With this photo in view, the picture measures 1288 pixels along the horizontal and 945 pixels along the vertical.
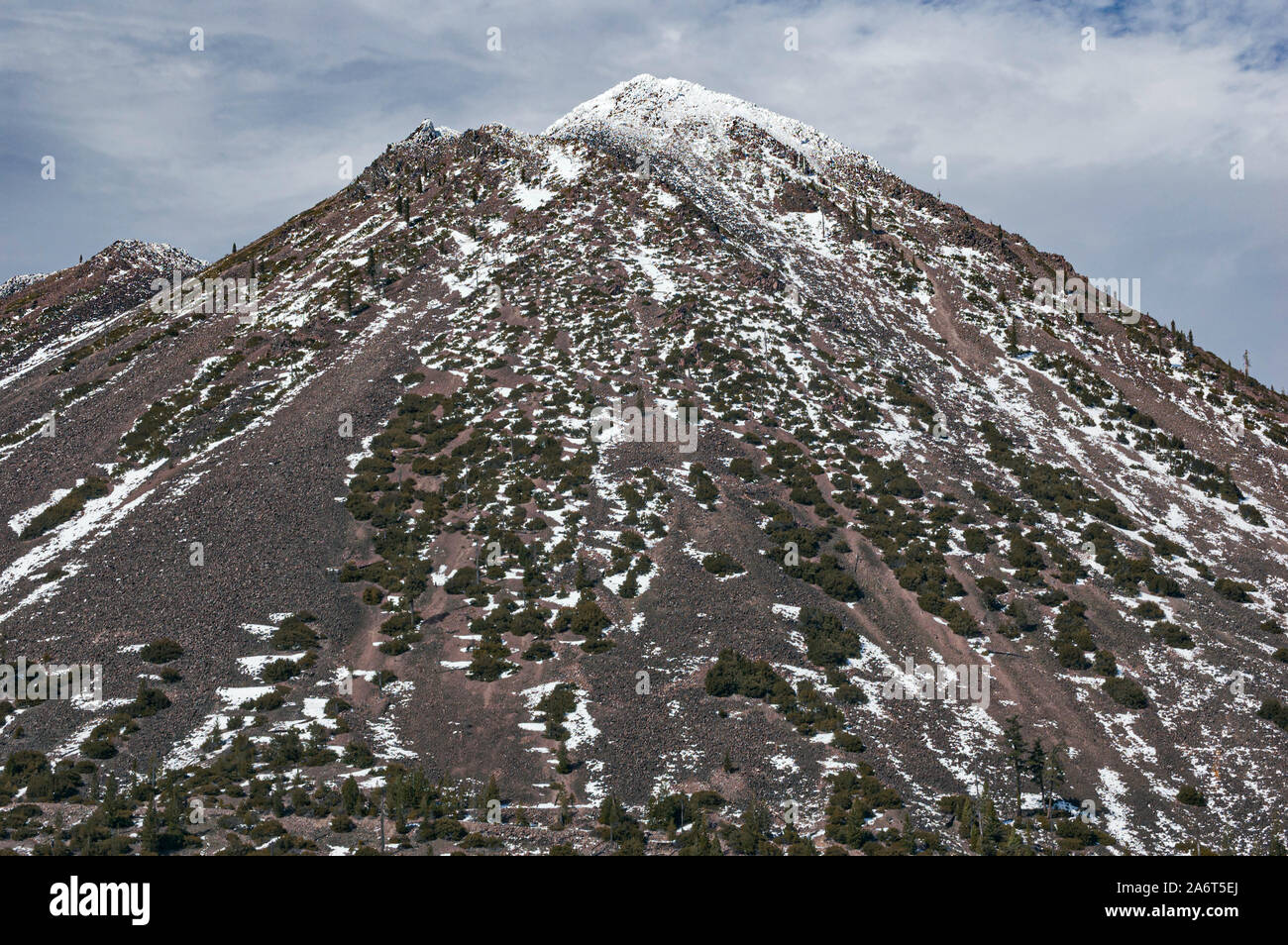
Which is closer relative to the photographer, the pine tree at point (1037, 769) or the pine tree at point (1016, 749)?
the pine tree at point (1016, 749)

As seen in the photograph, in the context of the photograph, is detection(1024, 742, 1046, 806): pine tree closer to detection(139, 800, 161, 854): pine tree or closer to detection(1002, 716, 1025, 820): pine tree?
detection(1002, 716, 1025, 820): pine tree

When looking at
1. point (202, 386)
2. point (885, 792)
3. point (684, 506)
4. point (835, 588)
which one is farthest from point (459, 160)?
point (885, 792)

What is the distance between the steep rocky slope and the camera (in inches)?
1829

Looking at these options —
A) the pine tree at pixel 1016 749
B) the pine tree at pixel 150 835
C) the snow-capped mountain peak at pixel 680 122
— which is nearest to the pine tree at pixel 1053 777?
the pine tree at pixel 1016 749

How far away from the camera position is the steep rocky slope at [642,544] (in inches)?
1829

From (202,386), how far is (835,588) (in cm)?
5655

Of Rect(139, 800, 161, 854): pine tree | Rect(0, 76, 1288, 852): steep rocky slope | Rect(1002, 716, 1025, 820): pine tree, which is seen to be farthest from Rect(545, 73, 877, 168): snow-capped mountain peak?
Rect(139, 800, 161, 854): pine tree

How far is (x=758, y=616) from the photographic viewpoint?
57.9 m

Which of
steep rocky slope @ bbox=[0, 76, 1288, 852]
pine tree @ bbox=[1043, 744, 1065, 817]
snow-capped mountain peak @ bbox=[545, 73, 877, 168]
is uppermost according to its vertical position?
snow-capped mountain peak @ bbox=[545, 73, 877, 168]

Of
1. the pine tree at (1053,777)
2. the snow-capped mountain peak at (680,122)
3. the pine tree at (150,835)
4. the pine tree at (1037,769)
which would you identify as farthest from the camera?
the snow-capped mountain peak at (680,122)

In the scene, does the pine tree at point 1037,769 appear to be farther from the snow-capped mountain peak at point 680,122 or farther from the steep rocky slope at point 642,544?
the snow-capped mountain peak at point 680,122

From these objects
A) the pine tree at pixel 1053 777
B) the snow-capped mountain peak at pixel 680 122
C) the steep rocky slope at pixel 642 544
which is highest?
the snow-capped mountain peak at pixel 680 122

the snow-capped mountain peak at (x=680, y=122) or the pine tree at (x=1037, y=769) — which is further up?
the snow-capped mountain peak at (x=680, y=122)

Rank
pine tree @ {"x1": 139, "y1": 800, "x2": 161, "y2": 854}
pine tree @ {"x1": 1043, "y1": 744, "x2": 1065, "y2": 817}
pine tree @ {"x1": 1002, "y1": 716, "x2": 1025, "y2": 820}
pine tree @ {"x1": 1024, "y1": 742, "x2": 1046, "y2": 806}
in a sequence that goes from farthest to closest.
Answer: pine tree @ {"x1": 1024, "y1": 742, "x2": 1046, "y2": 806} → pine tree @ {"x1": 1043, "y1": 744, "x2": 1065, "y2": 817} → pine tree @ {"x1": 1002, "y1": 716, "x2": 1025, "y2": 820} → pine tree @ {"x1": 139, "y1": 800, "x2": 161, "y2": 854}
